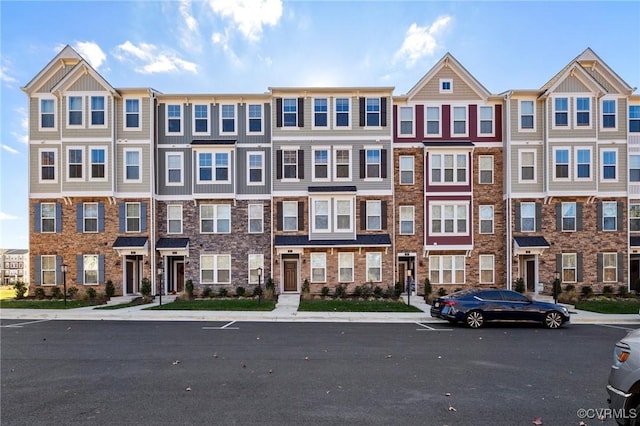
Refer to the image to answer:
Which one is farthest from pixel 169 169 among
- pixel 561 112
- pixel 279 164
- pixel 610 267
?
pixel 610 267

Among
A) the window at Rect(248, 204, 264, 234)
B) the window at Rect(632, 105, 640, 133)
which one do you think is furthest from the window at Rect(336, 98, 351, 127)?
the window at Rect(632, 105, 640, 133)

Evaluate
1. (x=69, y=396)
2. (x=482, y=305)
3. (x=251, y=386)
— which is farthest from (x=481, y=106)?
(x=69, y=396)

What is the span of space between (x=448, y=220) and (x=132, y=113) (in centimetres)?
1964

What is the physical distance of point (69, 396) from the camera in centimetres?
704

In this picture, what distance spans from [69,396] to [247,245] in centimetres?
1787

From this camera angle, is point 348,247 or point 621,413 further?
point 348,247

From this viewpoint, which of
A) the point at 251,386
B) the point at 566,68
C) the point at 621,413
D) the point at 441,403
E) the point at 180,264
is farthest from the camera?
the point at 180,264

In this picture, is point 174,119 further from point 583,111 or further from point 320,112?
point 583,111

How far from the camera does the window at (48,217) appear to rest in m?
24.2

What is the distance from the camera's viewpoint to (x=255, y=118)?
25016mm

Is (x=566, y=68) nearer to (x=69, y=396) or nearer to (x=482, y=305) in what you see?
(x=482, y=305)

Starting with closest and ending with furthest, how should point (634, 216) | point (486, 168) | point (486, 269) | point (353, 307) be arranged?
1. point (353, 307)
2. point (486, 269)
3. point (486, 168)
4. point (634, 216)

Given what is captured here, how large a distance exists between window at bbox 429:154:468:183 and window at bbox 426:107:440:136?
1.48 metres

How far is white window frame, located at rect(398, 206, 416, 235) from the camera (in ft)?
81.7
